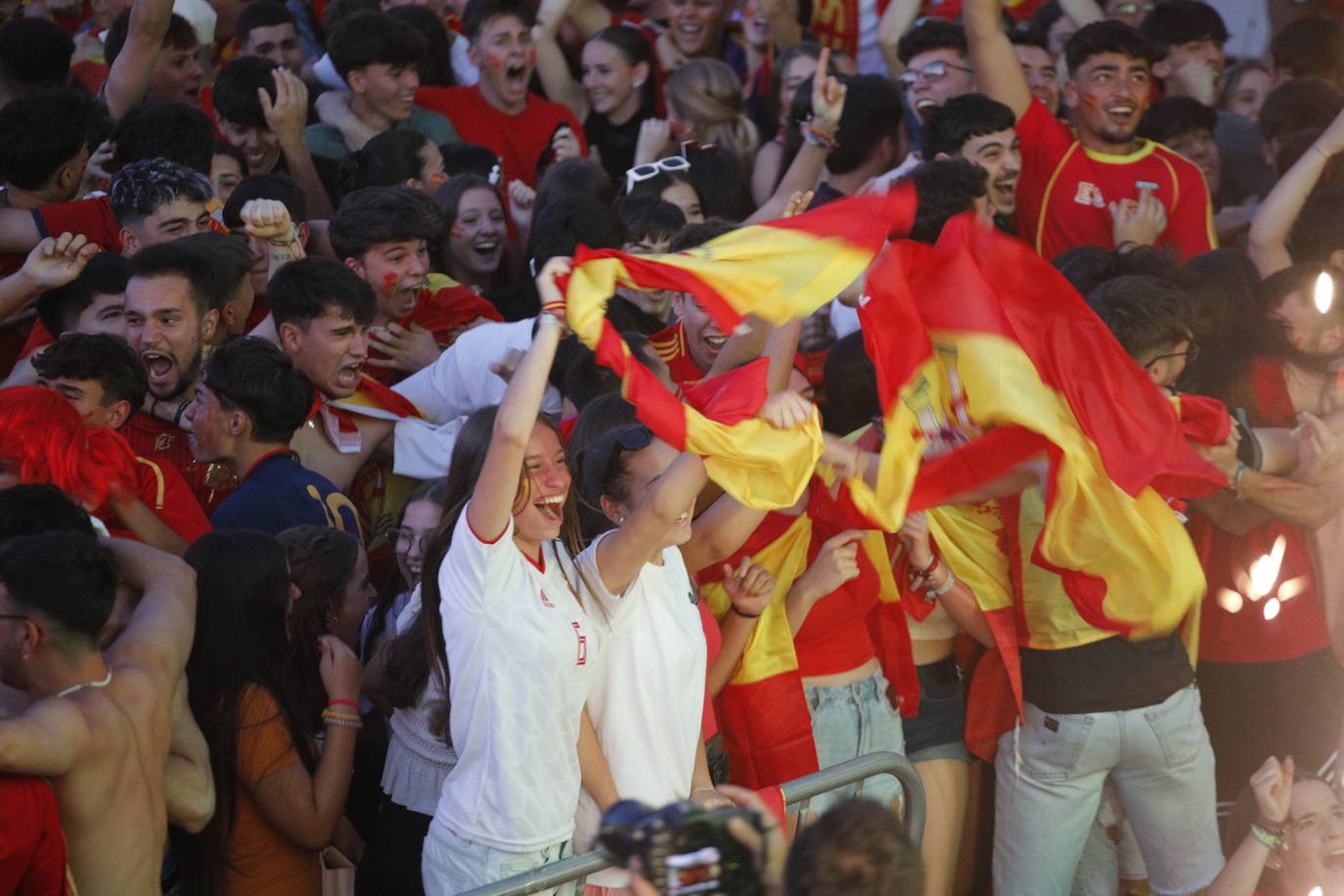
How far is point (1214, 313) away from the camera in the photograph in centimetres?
489

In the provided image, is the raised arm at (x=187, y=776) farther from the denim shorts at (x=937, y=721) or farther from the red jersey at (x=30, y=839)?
the denim shorts at (x=937, y=721)

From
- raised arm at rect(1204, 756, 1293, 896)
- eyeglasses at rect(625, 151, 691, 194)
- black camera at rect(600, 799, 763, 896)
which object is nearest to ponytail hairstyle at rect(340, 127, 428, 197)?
eyeglasses at rect(625, 151, 691, 194)

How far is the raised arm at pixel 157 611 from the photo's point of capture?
3.25m

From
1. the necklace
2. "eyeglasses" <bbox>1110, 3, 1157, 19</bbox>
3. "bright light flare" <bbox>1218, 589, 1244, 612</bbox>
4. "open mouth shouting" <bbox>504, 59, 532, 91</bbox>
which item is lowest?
"bright light flare" <bbox>1218, 589, 1244, 612</bbox>

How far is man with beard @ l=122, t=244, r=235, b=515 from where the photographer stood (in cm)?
450

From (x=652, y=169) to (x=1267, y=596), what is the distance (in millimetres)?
2693

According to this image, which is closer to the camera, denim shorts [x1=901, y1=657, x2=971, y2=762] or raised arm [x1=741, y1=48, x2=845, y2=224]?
denim shorts [x1=901, y1=657, x2=971, y2=762]

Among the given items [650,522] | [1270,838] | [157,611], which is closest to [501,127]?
[650,522]

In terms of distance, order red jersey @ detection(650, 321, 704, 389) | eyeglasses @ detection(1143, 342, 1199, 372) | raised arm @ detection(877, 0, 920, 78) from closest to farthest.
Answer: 1. eyeglasses @ detection(1143, 342, 1199, 372)
2. red jersey @ detection(650, 321, 704, 389)
3. raised arm @ detection(877, 0, 920, 78)

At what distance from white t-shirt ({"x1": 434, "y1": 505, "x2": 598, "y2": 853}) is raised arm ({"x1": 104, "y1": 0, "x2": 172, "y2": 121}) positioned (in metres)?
3.44

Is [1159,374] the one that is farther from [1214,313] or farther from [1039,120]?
[1039,120]

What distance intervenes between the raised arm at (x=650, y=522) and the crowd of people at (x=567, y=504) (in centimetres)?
1

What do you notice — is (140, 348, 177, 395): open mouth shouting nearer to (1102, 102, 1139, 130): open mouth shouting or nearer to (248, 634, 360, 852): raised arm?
(248, 634, 360, 852): raised arm

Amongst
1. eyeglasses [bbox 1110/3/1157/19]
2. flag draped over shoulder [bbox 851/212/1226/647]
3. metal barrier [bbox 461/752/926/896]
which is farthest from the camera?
eyeglasses [bbox 1110/3/1157/19]
